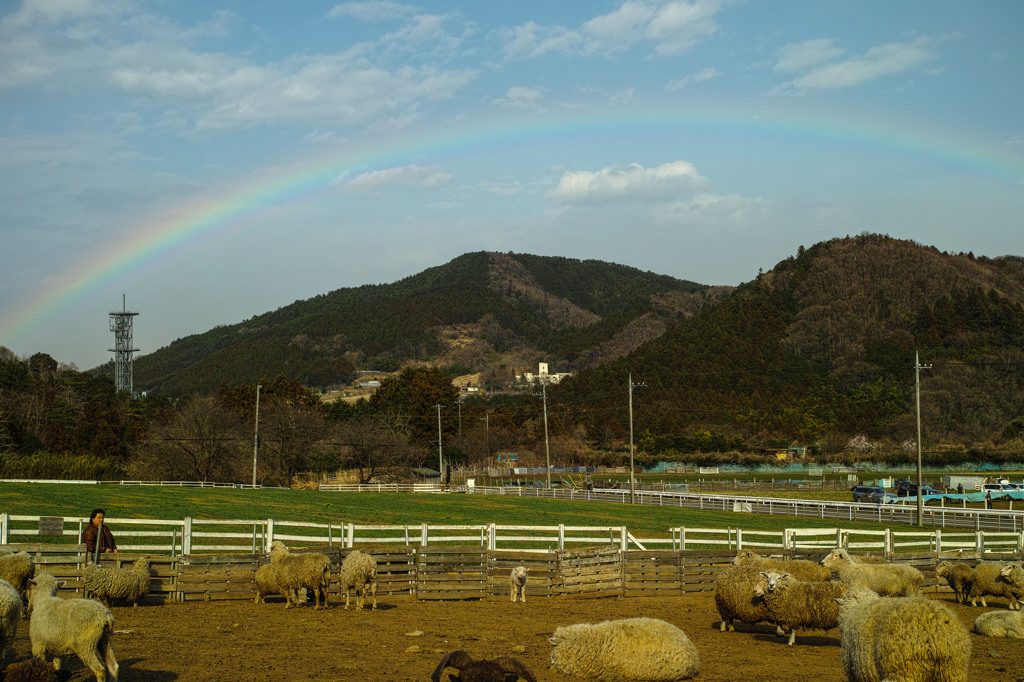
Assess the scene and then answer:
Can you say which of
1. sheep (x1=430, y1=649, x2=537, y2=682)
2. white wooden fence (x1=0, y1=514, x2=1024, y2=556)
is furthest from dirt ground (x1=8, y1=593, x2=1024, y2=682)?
white wooden fence (x1=0, y1=514, x2=1024, y2=556)

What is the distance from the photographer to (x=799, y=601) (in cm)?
1435

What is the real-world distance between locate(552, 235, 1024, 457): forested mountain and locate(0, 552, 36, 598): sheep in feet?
334

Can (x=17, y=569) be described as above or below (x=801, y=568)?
above

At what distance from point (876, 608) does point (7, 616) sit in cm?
927

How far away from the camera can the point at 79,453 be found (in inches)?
3098

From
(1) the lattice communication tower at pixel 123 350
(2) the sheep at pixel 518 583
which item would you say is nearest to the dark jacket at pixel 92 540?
(2) the sheep at pixel 518 583

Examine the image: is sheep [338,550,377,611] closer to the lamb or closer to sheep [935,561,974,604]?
the lamb

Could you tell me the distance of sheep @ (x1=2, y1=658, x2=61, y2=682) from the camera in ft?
33.0

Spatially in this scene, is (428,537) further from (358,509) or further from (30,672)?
(358,509)

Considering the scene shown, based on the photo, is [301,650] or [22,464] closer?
[301,650]

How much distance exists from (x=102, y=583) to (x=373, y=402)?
82.7 metres

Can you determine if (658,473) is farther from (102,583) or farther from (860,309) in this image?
(102,583)

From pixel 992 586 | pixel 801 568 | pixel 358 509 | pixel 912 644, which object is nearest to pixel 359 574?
pixel 801 568

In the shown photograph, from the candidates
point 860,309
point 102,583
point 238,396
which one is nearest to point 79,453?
point 238,396
